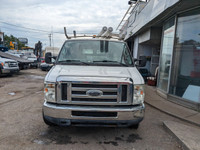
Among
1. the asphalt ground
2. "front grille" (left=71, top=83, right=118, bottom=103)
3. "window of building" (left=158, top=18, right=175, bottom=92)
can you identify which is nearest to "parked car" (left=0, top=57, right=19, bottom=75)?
the asphalt ground

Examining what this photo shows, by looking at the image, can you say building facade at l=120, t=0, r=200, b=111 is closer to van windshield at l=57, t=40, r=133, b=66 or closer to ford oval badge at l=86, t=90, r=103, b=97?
van windshield at l=57, t=40, r=133, b=66

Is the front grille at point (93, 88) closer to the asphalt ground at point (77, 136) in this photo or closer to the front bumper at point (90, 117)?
the front bumper at point (90, 117)

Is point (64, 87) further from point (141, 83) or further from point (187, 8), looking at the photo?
point (187, 8)

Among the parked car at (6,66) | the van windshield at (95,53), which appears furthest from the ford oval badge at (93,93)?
the parked car at (6,66)

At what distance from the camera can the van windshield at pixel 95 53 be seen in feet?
12.2

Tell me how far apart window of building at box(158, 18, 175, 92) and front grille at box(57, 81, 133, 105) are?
14.2ft

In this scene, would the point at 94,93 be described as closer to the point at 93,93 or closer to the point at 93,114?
the point at 93,93

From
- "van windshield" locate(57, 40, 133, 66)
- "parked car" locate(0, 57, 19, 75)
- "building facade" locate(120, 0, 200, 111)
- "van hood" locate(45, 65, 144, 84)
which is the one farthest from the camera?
"parked car" locate(0, 57, 19, 75)

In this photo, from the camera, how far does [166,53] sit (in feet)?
22.6

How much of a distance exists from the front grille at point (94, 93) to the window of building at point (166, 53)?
433 cm

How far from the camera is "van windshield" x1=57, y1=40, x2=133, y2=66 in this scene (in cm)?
371

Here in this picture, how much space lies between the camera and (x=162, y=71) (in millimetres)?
7254

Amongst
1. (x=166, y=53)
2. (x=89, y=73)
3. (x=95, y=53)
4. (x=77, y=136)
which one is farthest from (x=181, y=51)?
(x=77, y=136)

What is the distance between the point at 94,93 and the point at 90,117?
46cm
